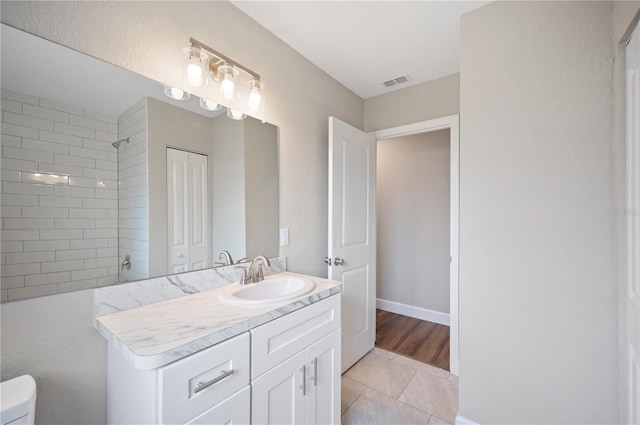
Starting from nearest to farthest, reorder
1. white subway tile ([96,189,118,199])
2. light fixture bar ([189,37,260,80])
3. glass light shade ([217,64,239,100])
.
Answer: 1. white subway tile ([96,189,118,199])
2. light fixture bar ([189,37,260,80])
3. glass light shade ([217,64,239,100])

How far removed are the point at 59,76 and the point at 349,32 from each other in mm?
1523

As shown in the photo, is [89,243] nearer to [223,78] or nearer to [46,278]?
[46,278]

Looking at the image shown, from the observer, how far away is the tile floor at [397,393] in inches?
64.4

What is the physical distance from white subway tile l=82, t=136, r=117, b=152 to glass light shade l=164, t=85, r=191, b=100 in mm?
332

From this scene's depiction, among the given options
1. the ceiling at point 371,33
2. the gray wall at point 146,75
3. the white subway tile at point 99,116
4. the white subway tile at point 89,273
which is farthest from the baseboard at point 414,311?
the white subway tile at point 99,116

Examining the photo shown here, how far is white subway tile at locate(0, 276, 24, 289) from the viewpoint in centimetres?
83

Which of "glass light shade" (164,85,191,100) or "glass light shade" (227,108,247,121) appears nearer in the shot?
"glass light shade" (164,85,191,100)

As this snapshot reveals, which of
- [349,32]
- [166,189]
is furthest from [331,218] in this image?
[349,32]

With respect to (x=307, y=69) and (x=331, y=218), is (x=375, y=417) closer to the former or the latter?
(x=331, y=218)

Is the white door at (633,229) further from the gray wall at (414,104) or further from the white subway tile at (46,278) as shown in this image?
the white subway tile at (46,278)

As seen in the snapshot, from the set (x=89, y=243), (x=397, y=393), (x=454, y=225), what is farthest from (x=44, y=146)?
(x=454, y=225)

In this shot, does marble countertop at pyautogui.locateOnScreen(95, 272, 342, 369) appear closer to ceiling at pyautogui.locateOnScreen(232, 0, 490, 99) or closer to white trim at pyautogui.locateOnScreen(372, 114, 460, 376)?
white trim at pyautogui.locateOnScreen(372, 114, 460, 376)

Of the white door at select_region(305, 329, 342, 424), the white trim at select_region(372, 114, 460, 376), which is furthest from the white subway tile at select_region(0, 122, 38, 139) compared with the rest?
the white trim at select_region(372, 114, 460, 376)

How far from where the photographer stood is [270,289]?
1473 mm
